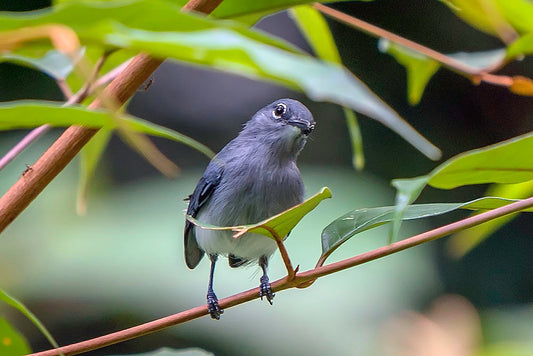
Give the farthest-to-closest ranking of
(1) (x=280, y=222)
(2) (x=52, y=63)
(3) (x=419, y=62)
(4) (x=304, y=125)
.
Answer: (4) (x=304, y=125)
(3) (x=419, y=62)
(2) (x=52, y=63)
(1) (x=280, y=222)

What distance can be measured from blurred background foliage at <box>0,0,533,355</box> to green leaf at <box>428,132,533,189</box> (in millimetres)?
1013

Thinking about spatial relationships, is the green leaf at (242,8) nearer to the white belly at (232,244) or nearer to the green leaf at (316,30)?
the green leaf at (316,30)

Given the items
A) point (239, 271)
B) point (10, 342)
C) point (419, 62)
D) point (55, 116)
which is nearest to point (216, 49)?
point (55, 116)

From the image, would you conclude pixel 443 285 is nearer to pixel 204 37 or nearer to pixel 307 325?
pixel 307 325

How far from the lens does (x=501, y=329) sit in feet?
7.85

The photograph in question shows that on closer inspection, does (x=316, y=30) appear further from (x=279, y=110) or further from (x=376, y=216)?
(x=279, y=110)

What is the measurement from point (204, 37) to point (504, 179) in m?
0.43

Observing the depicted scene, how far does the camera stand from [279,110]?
6.30 feet

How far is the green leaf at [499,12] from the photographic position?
669mm

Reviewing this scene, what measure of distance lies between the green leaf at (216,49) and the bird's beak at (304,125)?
1328mm

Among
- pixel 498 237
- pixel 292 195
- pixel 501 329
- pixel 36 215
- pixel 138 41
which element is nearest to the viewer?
pixel 138 41

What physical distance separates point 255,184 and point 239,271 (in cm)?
104

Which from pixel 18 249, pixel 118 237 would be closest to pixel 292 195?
pixel 118 237

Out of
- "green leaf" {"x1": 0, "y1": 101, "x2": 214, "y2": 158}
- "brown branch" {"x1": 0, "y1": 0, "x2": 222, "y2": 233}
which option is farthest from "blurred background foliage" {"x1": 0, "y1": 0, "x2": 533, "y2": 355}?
"green leaf" {"x1": 0, "y1": 101, "x2": 214, "y2": 158}
